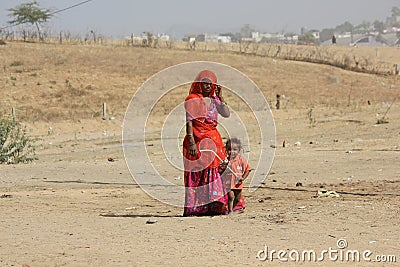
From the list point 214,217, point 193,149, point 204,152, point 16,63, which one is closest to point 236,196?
point 214,217

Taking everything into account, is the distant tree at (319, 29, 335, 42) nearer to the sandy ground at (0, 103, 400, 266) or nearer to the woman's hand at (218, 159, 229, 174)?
the sandy ground at (0, 103, 400, 266)

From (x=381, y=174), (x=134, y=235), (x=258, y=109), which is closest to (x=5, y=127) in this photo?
(x=381, y=174)

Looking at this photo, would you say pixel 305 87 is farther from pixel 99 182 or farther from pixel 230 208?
pixel 230 208

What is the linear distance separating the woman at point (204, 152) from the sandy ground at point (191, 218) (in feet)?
1.04

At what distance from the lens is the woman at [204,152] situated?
25.4 feet

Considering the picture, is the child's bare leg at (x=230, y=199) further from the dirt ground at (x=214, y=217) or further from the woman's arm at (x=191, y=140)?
the woman's arm at (x=191, y=140)

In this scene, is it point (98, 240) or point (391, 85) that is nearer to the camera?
point (98, 240)

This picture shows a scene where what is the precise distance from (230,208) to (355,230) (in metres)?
1.77

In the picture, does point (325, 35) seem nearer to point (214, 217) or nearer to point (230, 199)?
point (230, 199)

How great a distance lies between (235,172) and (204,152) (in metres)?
0.44

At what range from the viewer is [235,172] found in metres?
7.97

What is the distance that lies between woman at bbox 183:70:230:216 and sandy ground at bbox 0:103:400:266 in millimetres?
317

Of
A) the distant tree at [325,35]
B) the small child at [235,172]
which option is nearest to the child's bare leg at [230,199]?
the small child at [235,172]

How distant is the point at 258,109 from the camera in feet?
97.2
